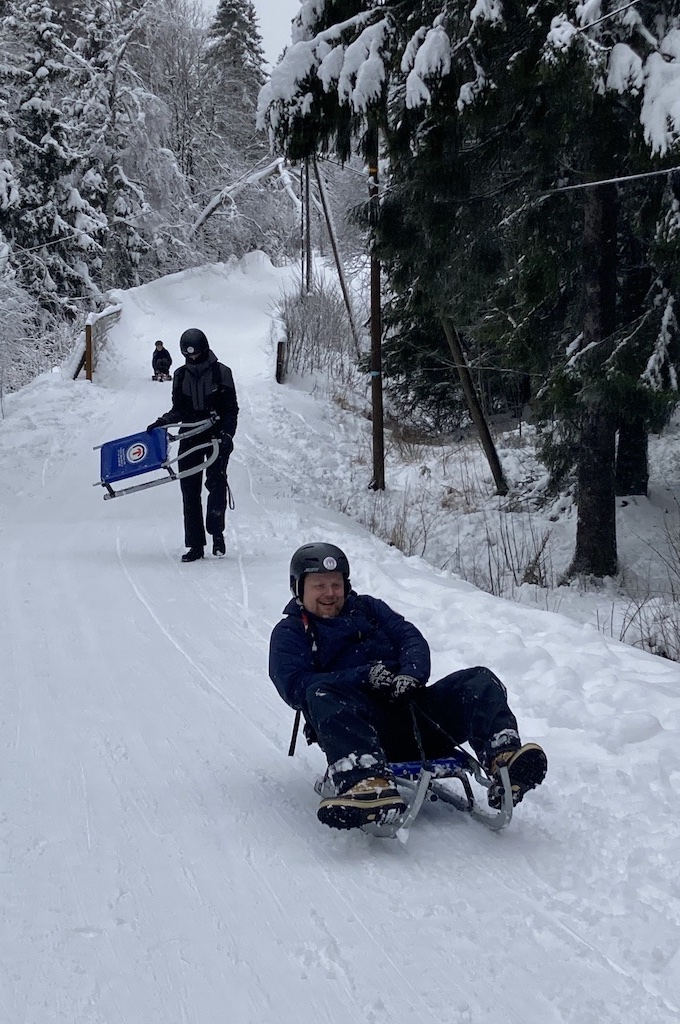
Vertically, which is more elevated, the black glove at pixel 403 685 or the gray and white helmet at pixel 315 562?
the gray and white helmet at pixel 315 562

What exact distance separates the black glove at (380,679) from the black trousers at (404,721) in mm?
83

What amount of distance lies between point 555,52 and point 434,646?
4.65 meters

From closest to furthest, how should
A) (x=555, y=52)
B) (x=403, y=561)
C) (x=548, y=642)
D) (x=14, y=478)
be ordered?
(x=548, y=642)
(x=555, y=52)
(x=403, y=561)
(x=14, y=478)

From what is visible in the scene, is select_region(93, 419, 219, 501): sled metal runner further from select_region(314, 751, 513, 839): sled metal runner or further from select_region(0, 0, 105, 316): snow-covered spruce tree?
select_region(0, 0, 105, 316): snow-covered spruce tree

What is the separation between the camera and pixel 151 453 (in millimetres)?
9258

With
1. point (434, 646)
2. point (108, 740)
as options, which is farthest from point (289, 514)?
point (108, 740)

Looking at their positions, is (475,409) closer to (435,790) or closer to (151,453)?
(151,453)

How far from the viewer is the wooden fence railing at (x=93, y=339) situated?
21859mm

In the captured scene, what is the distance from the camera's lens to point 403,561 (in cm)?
879

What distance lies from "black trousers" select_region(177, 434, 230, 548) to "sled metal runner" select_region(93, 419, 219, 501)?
2.3 inches

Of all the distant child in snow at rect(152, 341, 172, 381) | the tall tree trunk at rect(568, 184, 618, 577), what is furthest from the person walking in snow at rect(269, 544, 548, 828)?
the distant child in snow at rect(152, 341, 172, 381)

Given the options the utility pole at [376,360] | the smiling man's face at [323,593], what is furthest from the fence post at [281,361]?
the smiling man's face at [323,593]

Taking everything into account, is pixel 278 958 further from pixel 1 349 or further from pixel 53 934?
pixel 1 349

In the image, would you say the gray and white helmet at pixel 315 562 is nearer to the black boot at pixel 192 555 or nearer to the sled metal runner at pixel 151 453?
the sled metal runner at pixel 151 453
